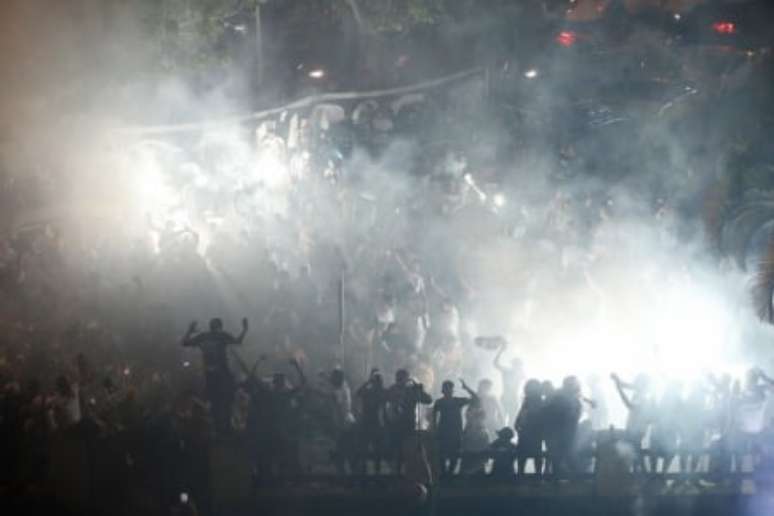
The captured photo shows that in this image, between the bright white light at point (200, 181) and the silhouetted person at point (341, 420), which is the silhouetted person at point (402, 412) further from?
the bright white light at point (200, 181)

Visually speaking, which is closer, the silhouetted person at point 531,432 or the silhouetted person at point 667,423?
the silhouetted person at point 531,432

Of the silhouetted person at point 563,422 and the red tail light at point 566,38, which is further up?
the red tail light at point 566,38

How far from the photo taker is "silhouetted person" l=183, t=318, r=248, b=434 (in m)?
13.3

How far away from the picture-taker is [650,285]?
66.4 feet

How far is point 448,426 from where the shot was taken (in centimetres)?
1248

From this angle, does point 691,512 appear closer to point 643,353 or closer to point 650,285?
point 643,353

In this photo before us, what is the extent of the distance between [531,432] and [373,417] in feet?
6.89

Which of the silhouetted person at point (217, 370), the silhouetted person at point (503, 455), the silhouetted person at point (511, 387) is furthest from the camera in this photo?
the silhouetted person at point (511, 387)

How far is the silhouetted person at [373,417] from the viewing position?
12.5 meters

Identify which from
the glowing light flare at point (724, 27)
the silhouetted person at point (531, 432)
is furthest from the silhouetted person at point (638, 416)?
the glowing light flare at point (724, 27)

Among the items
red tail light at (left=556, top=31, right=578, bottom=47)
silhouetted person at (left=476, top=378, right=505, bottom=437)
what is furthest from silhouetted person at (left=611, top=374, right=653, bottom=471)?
red tail light at (left=556, top=31, right=578, bottom=47)

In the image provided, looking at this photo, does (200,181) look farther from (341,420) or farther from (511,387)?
(341,420)

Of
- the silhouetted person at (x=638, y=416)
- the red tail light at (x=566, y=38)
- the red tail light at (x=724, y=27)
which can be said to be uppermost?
the red tail light at (x=724, y=27)

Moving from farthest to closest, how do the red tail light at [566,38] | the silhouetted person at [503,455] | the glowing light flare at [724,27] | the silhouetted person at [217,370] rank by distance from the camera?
the glowing light flare at [724,27] < the red tail light at [566,38] < the silhouetted person at [217,370] < the silhouetted person at [503,455]
